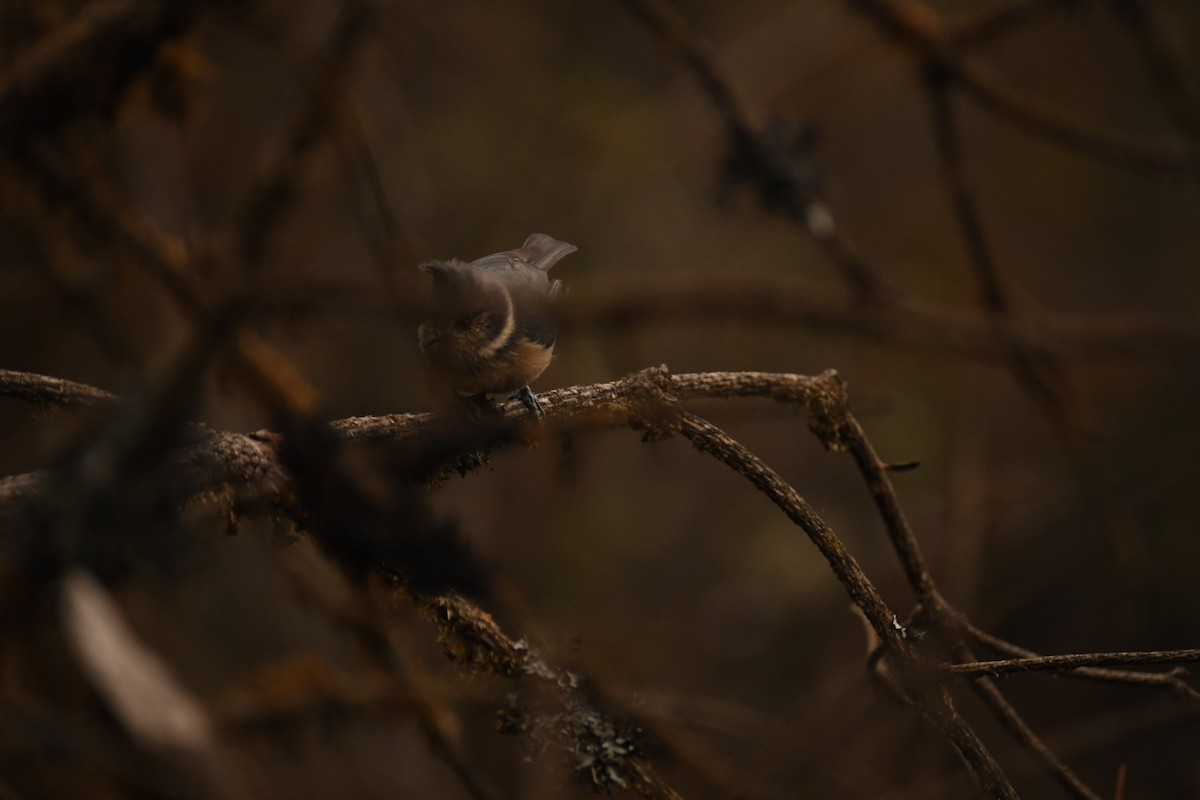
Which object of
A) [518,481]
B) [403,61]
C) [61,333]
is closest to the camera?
[403,61]

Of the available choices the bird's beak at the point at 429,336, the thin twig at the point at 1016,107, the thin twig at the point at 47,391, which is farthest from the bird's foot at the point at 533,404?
the thin twig at the point at 1016,107

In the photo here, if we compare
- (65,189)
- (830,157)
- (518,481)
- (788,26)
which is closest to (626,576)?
(518,481)

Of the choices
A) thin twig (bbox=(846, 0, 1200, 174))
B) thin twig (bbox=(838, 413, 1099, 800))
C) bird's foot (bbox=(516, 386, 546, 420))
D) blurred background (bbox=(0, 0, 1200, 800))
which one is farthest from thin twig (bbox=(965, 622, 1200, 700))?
thin twig (bbox=(846, 0, 1200, 174))

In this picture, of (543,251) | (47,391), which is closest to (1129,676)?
(47,391)

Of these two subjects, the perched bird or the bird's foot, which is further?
the perched bird

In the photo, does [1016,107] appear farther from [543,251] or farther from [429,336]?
[429,336]

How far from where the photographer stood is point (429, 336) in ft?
8.97

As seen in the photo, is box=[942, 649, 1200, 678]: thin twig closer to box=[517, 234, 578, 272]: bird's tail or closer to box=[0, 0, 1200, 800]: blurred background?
box=[0, 0, 1200, 800]: blurred background

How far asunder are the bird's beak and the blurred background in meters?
0.13

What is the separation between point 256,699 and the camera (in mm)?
3566

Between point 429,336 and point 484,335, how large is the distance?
144 millimetres

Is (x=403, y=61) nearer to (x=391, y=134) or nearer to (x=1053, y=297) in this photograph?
(x=391, y=134)

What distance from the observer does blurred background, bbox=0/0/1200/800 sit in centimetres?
354

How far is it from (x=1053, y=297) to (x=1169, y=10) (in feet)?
7.31
